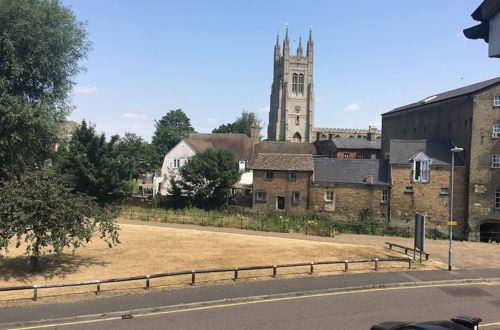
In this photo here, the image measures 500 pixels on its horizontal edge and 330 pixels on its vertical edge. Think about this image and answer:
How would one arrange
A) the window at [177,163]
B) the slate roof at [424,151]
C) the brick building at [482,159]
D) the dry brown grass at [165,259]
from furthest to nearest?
the window at [177,163], the slate roof at [424,151], the brick building at [482,159], the dry brown grass at [165,259]

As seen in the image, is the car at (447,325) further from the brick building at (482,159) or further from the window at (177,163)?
the window at (177,163)

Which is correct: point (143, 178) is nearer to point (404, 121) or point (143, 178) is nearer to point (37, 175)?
point (404, 121)

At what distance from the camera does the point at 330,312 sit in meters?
12.4

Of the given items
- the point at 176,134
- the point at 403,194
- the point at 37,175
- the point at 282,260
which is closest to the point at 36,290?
the point at 37,175

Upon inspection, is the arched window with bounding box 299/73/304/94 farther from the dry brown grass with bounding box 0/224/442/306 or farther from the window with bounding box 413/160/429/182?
the dry brown grass with bounding box 0/224/442/306

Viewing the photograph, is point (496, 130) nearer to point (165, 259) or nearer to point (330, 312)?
point (330, 312)

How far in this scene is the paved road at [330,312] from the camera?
11.2m

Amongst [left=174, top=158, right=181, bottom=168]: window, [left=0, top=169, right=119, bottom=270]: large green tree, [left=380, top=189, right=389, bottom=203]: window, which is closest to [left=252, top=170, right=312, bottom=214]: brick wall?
[left=380, top=189, right=389, bottom=203]: window

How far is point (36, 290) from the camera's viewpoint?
1287 centimetres

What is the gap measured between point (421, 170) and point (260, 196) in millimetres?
16318

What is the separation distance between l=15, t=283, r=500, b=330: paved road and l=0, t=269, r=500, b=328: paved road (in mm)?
653

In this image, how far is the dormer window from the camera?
3681cm

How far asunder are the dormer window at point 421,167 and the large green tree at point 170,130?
55.0 m

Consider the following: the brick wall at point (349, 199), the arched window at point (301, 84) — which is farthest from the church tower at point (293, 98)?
the brick wall at point (349, 199)
